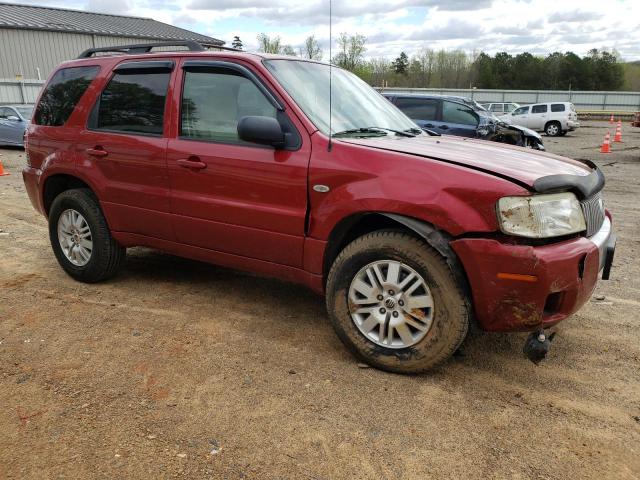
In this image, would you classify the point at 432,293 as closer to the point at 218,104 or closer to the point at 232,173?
the point at 232,173

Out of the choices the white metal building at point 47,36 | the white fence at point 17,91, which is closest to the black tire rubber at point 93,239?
the white fence at point 17,91

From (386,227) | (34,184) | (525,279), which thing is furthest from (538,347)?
(34,184)

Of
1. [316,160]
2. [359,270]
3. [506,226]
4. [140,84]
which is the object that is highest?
[140,84]

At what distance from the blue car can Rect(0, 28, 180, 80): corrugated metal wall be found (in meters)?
21.2

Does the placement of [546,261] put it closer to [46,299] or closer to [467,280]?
[467,280]

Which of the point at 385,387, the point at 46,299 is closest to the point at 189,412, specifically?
the point at 385,387

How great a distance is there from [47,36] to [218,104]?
39984 millimetres

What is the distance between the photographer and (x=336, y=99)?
3.97 meters

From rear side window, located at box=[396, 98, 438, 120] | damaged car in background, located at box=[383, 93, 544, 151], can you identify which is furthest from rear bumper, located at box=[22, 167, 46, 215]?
rear side window, located at box=[396, 98, 438, 120]

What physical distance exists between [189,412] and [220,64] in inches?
93.7

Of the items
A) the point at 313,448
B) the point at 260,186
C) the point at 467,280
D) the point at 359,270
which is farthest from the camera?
the point at 260,186

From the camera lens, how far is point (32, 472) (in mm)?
2400

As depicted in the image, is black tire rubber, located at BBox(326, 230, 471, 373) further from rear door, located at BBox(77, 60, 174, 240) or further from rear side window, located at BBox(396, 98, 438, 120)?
rear side window, located at BBox(396, 98, 438, 120)

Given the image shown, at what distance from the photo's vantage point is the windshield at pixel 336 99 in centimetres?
365
